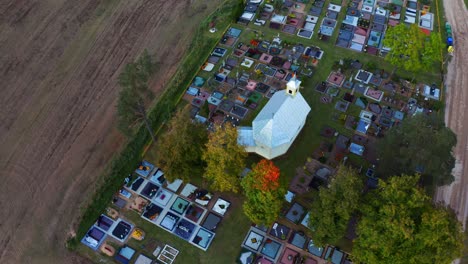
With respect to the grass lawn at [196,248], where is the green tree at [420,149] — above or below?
above

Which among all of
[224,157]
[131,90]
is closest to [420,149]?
[224,157]

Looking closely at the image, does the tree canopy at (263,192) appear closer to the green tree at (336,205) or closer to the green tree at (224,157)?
the green tree at (224,157)

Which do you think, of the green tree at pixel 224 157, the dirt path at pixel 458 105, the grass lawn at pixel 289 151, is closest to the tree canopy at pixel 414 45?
the grass lawn at pixel 289 151

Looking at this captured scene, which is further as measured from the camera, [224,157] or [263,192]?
[224,157]

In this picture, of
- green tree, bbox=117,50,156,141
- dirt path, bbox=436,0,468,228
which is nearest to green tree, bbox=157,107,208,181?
green tree, bbox=117,50,156,141

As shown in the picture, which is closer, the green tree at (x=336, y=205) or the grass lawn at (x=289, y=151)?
→ the green tree at (x=336, y=205)

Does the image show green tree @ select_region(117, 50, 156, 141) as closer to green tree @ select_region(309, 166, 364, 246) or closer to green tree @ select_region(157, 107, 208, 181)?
green tree @ select_region(157, 107, 208, 181)

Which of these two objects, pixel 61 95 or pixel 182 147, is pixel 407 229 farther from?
pixel 61 95
